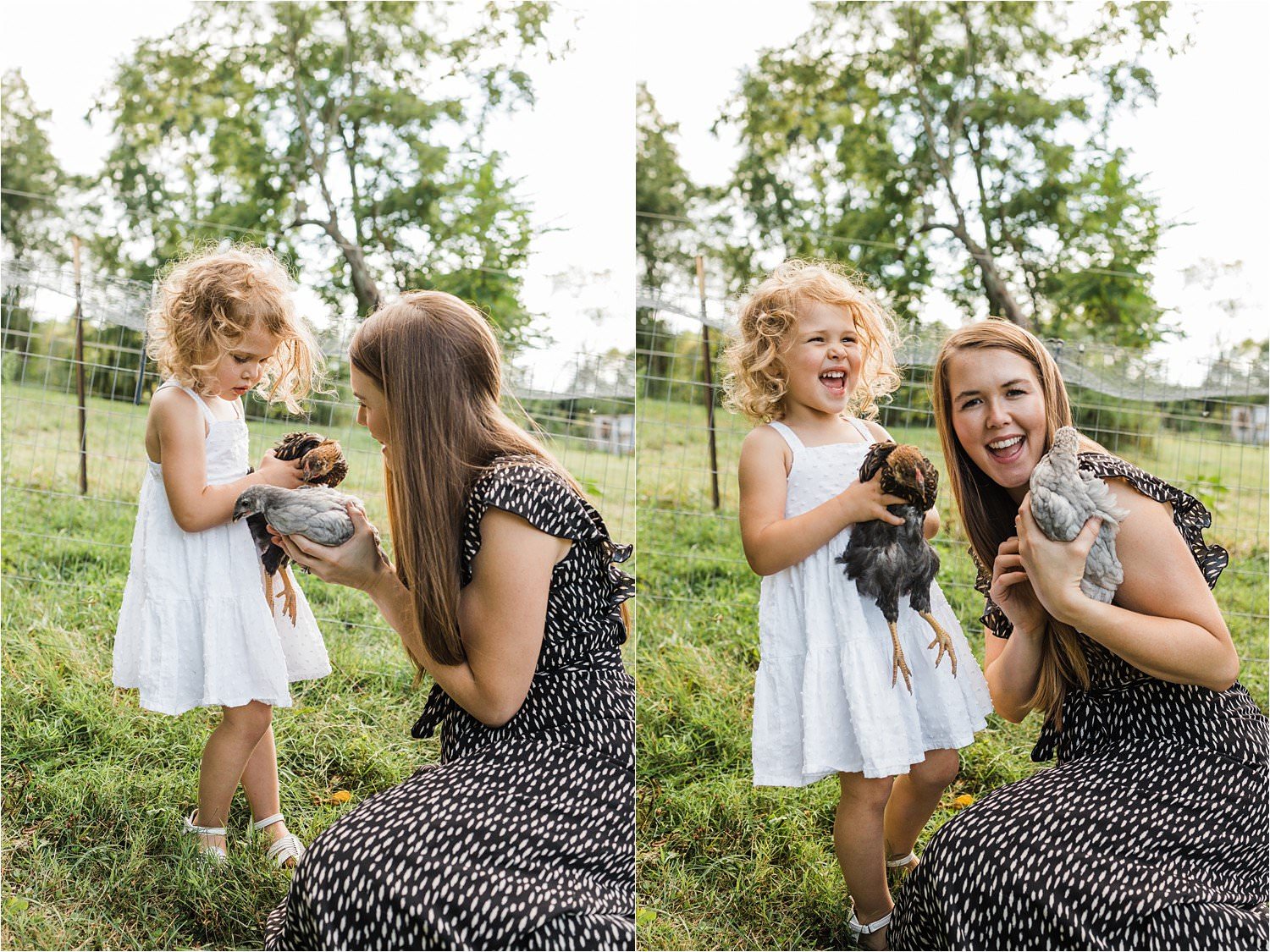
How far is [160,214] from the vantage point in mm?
5848

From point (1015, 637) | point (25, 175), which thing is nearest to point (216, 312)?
point (1015, 637)

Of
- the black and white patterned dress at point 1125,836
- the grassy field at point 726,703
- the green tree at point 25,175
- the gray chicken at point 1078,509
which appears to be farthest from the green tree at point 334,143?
the black and white patterned dress at point 1125,836

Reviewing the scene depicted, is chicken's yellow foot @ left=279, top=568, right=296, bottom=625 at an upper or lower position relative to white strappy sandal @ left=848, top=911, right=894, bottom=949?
upper

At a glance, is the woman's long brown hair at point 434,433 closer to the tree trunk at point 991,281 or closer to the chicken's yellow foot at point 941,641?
the chicken's yellow foot at point 941,641

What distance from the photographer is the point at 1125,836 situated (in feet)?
5.59

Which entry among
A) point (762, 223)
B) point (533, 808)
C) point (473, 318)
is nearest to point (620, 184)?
point (762, 223)

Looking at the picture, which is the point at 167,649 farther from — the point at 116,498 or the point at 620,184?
the point at 620,184

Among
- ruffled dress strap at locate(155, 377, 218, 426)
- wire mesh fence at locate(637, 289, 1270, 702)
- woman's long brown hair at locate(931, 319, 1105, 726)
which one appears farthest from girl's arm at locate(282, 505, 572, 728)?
wire mesh fence at locate(637, 289, 1270, 702)

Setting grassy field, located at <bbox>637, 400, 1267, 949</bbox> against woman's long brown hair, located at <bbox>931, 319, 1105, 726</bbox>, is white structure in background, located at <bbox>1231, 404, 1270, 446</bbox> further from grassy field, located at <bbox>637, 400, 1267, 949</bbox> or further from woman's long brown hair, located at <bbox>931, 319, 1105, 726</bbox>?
woman's long brown hair, located at <bbox>931, 319, 1105, 726</bbox>

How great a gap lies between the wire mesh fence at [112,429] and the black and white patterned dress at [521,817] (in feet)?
6.12

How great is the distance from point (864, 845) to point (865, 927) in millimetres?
221

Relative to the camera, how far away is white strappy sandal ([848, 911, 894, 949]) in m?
2.12

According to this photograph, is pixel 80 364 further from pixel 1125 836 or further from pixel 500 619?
pixel 1125 836

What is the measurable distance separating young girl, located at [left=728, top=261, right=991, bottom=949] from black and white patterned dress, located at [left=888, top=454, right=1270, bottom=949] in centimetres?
20
